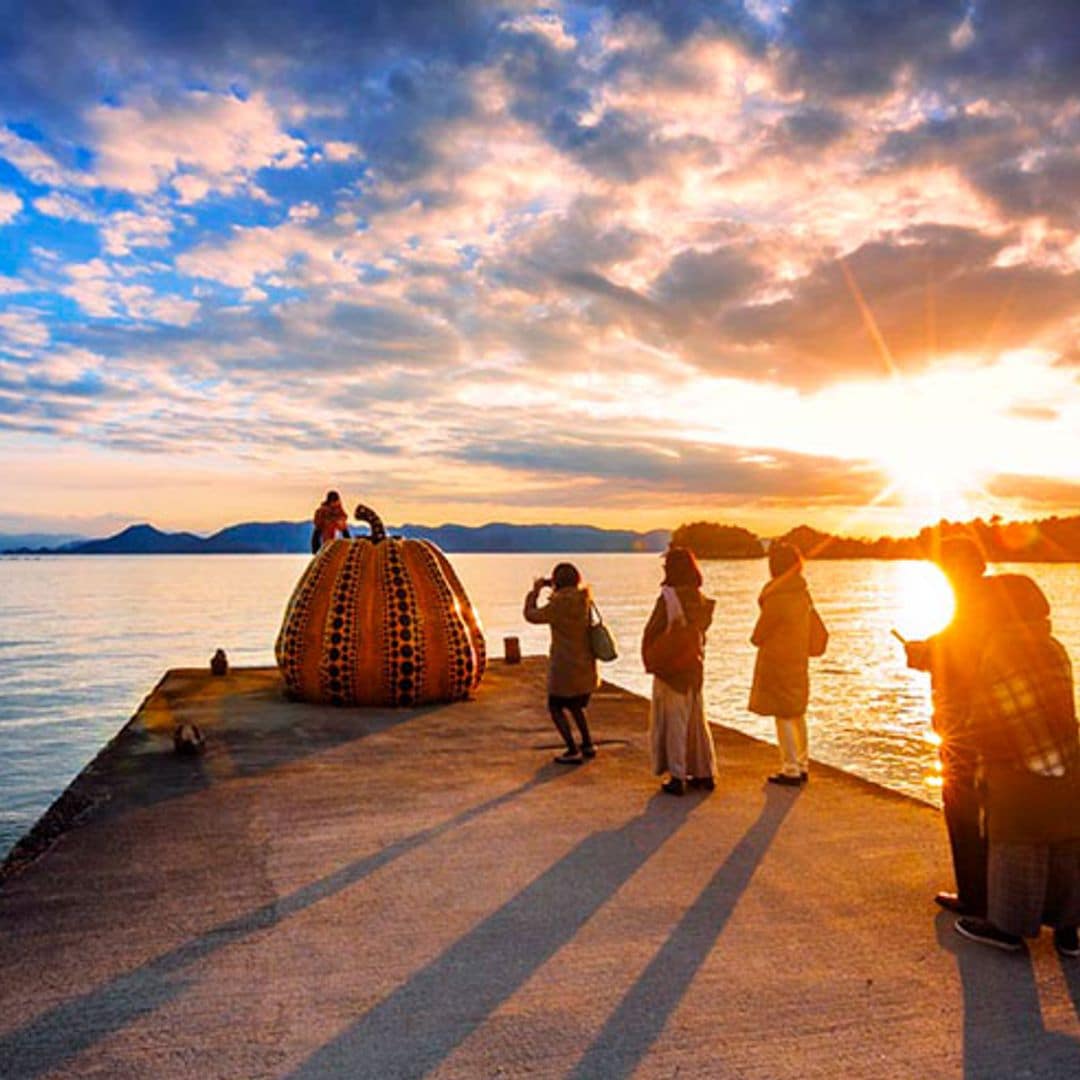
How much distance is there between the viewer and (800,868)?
251 inches

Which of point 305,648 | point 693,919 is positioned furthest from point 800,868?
point 305,648

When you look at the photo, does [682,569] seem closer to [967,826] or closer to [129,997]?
[967,826]

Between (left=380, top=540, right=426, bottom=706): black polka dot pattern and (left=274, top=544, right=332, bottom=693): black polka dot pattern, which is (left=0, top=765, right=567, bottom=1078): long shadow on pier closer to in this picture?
(left=380, top=540, right=426, bottom=706): black polka dot pattern

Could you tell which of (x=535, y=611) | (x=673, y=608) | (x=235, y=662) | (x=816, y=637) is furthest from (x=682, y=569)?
(x=235, y=662)

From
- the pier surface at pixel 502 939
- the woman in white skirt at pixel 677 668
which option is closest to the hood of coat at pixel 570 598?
the woman in white skirt at pixel 677 668

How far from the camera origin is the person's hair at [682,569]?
333 inches

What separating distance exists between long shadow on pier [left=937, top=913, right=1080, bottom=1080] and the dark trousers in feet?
1.18

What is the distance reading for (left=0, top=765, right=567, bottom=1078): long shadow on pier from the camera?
411cm

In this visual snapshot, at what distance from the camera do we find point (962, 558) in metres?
5.25

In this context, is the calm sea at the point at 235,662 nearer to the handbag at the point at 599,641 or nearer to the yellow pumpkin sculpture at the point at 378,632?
the yellow pumpkin sculpture at the point at 378,632

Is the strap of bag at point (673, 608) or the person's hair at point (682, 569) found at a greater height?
the person's hair at point (682, 569)

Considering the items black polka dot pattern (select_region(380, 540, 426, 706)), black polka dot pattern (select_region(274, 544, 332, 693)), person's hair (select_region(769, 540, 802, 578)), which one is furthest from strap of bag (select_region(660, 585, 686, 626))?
black polka dot pattern (select_region(274, 544, 332, 693))

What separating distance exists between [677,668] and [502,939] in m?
3.62

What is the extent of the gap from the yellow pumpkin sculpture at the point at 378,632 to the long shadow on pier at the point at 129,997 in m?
6.86
